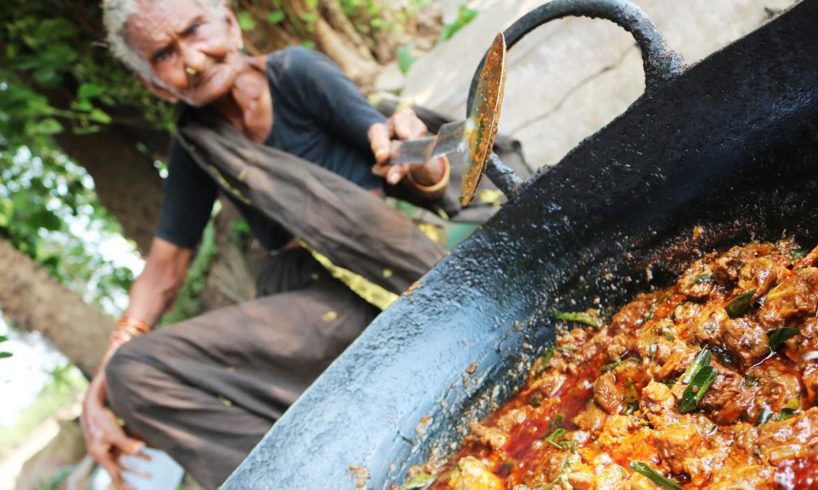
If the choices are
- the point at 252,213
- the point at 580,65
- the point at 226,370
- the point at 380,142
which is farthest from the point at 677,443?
the point at 580,65

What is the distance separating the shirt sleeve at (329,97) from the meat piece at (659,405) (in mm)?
1150

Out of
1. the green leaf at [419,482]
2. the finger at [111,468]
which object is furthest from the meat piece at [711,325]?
the finger at [111,468]

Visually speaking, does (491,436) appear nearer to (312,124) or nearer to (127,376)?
(127,376)

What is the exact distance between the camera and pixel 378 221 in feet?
5.63

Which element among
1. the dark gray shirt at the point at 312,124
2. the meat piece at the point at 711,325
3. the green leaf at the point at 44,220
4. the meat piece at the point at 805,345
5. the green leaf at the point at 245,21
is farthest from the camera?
the green leaf at the point at 245,21

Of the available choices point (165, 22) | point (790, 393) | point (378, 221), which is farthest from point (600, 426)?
point (165, 22)

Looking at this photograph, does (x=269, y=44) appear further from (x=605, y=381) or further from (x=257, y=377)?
(x=605, y=381)

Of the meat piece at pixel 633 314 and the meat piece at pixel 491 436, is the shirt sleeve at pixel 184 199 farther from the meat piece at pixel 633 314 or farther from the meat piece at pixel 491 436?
the meat piece at pixel 633 314

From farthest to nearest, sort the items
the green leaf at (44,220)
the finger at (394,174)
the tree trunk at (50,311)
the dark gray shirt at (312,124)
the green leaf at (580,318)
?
1. the green leaf at (44,220)
2. the tree trunk at (50,311)
3. the dark gray shirt at (312,124)
4. the finger at (394,174)
5. the green leaf at (580,318)

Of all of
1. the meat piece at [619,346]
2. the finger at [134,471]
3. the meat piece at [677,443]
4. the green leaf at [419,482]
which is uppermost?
the meat piece at [677,443]

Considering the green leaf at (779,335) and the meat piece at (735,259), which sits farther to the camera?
the meat piece at (735,259)

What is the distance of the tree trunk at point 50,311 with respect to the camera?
8.87 feet

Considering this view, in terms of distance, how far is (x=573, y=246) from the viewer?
3.67 ft

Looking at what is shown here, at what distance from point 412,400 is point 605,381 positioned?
1.22 ft
